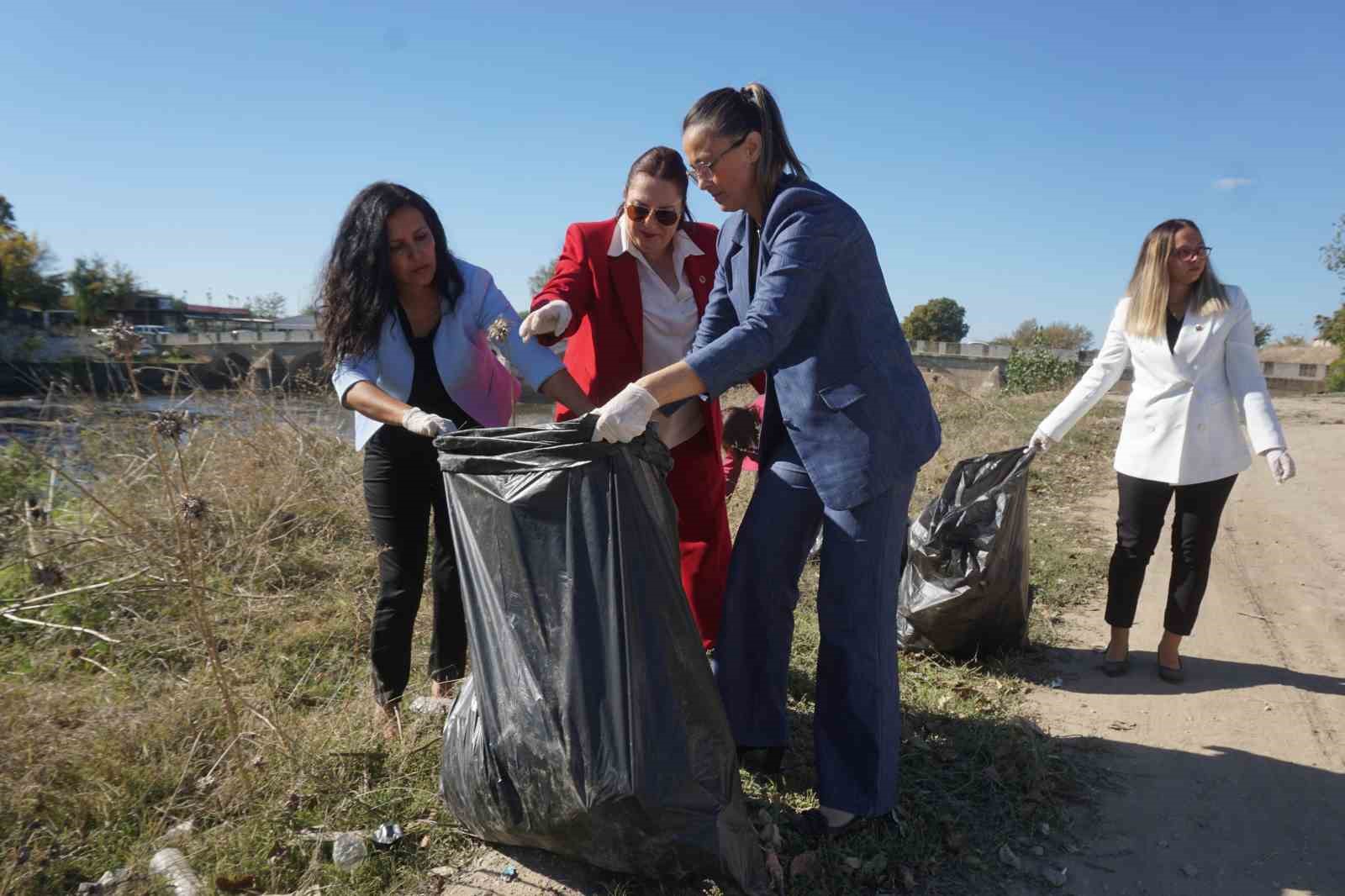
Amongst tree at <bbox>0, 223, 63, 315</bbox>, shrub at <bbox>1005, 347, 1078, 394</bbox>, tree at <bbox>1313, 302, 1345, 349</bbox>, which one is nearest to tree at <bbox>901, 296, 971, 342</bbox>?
tree at <bbox>1313, 302, 1345, 349</bbox>

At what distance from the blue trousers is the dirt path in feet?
1.93

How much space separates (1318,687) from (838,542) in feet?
7.93

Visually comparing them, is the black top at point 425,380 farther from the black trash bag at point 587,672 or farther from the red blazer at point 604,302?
the black trash bag at point 587,672

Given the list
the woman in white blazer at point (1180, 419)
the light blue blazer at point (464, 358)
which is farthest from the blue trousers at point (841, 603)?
the woman in white blazer at point (1180, 419)

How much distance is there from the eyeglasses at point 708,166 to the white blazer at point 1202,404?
79.5 inches

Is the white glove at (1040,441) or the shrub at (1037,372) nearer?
the white glove at (1040,441)

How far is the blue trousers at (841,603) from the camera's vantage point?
2.24 m

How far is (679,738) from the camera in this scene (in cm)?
186

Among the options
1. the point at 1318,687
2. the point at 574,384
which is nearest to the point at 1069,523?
the point at 1318,687

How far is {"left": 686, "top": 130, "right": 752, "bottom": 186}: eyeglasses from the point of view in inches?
85.6

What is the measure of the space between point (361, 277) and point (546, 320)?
20.9 inches

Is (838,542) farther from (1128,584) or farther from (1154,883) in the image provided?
(1128,584)

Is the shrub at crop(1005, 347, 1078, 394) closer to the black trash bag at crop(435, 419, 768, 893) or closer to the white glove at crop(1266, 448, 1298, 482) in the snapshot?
the white glove at crop(1266, 448, 1298, 482)

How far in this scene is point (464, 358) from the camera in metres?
2.64
